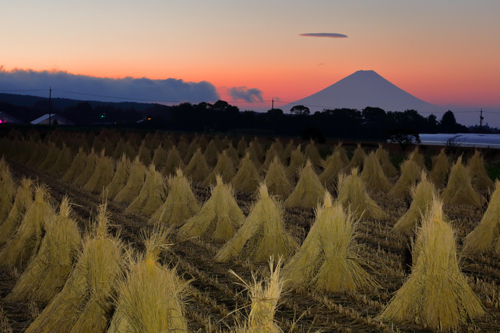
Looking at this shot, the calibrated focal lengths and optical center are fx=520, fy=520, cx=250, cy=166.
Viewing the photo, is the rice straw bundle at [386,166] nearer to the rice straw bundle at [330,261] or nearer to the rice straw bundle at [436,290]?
the rice straw bundle at [330,261]

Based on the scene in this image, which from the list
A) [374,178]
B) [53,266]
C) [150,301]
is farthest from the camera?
[374,178]

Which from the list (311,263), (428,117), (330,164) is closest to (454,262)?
(311,263)

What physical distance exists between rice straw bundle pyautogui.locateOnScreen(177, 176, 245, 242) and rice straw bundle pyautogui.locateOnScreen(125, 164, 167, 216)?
2.40 metres

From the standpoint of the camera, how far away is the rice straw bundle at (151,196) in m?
11.3

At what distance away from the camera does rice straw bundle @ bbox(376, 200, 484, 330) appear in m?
5.06

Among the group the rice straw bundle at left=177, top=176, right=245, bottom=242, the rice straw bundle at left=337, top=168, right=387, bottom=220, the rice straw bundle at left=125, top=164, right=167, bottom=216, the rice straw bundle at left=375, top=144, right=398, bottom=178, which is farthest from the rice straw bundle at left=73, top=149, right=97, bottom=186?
the rice straw bundle at left=375, top=144, right=398, bottom=178

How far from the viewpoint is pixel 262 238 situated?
296 inches

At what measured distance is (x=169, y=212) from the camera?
10.2 meters

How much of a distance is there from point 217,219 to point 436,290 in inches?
181

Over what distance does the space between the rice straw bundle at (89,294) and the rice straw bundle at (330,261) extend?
2401mm

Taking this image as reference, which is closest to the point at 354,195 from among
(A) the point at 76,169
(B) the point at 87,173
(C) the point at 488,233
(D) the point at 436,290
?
(C) the point at 488,233

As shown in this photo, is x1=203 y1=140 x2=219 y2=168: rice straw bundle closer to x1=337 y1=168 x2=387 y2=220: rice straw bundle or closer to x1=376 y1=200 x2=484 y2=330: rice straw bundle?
x1=337 y1=168 x2=387 y2=220: rice straw bundle

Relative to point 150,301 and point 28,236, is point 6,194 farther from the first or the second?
point 150,301

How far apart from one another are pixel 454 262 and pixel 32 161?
72.1 feet
